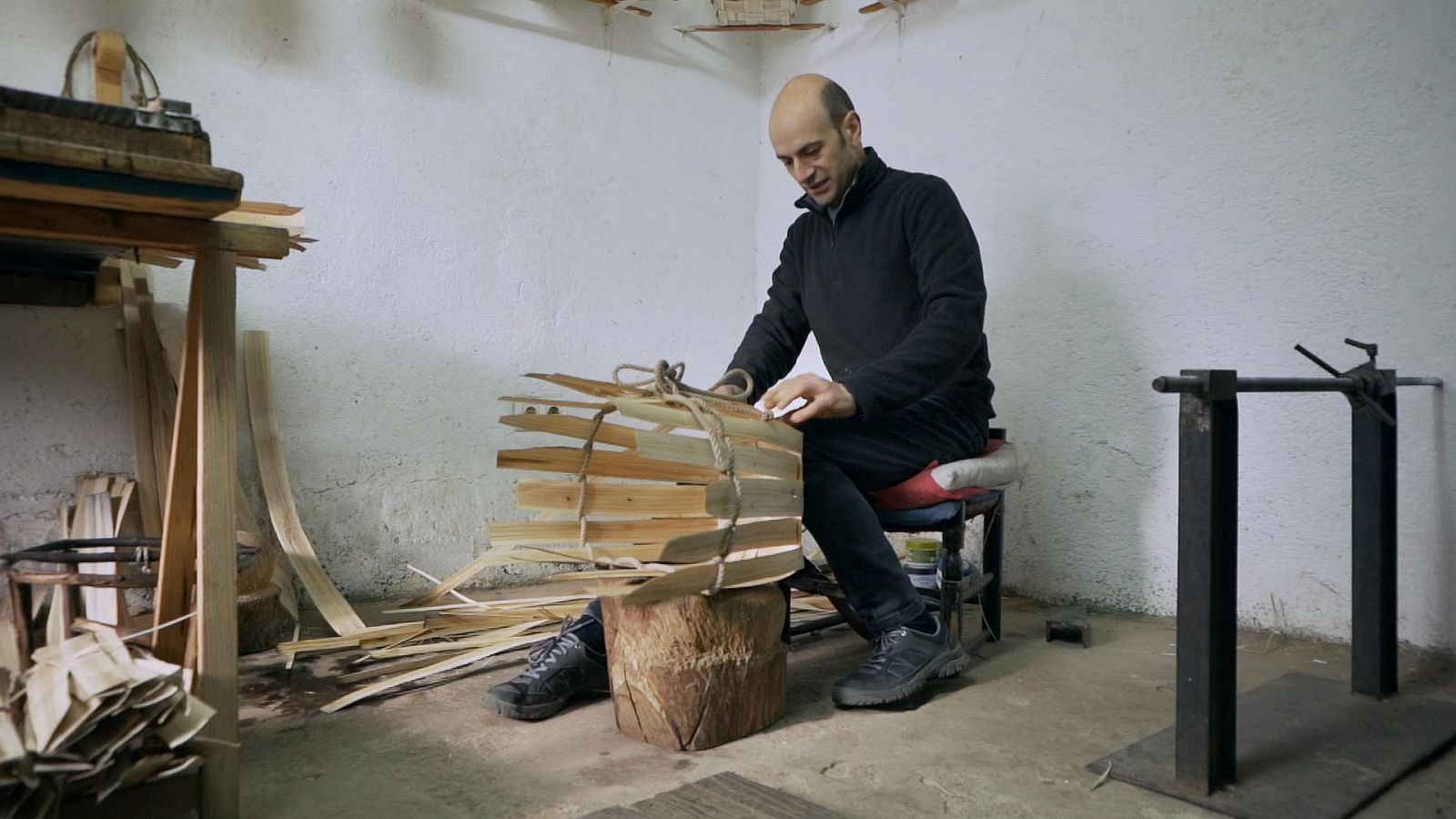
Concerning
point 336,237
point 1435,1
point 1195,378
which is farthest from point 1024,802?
point 336,237

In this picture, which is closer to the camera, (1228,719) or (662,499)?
(1228,719)

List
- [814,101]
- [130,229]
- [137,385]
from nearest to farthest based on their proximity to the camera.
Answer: [130,229]
[814,101]
[137,385]

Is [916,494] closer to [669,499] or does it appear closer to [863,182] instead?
[669,499]

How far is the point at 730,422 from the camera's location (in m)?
1.96

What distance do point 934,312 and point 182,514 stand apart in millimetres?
1653

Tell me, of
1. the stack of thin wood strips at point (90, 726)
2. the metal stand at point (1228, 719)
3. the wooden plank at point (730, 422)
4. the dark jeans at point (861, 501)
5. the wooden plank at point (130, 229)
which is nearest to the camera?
the stack of thin wood strips at point (90, 726)

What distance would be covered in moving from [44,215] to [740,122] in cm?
328

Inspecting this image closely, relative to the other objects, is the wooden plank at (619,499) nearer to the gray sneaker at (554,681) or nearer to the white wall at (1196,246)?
the gray sneaker at (554,681)

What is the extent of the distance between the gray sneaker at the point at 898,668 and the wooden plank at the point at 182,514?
4.37 feet

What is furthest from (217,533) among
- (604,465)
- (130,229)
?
(604,465)

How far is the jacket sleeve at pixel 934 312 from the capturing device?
2.24 metres

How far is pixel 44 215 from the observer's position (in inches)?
53.8

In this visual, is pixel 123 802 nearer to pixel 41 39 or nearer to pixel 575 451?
pixel 575 451

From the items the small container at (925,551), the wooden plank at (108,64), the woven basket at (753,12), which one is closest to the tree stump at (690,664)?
the small container at (925,551)
